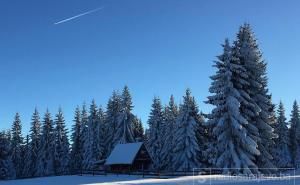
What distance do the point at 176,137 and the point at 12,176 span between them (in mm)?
45908

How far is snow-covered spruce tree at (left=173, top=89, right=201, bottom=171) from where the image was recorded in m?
57.0

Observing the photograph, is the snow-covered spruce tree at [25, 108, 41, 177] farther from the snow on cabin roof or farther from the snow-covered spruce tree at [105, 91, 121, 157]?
the snow on cabin roof

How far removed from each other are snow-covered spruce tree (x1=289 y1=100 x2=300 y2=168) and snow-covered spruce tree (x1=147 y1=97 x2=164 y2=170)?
31.5 meters

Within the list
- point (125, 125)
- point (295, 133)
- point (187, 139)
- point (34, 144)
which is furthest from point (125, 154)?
point (295, 133)

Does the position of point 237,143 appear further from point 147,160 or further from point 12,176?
point 12,176

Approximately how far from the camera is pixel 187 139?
57.5m

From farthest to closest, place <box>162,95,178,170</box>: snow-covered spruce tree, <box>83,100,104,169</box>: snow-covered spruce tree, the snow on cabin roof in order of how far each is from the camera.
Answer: <box>83,100,104,169</box>: snow-covered spruce tree, <box>162,95,178,170</box>: snow-covered spruce tree, the snow on cabin roof

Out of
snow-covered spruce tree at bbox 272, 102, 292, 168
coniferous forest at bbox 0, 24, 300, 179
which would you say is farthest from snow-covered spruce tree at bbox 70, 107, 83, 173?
snow-covered spruce tree at bbox 272, 102, 292, 168

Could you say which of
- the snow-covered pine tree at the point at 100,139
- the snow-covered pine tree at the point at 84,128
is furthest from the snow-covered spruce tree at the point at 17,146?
the snow-covered pine tree at the point at 100,139

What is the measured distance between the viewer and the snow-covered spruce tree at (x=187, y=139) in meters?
57.0

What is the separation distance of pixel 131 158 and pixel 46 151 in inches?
1143

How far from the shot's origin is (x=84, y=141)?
80312mm

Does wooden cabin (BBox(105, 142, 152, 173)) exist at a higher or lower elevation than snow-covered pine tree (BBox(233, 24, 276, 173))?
lower

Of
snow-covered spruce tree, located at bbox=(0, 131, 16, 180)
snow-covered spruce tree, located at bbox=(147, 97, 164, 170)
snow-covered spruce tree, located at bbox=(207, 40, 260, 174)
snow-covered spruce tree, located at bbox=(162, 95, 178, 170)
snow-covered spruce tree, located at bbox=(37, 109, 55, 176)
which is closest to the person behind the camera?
snow-covered spruce tree, located at bbox=(207, 40, 260, 174)
